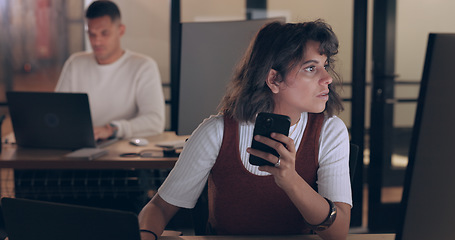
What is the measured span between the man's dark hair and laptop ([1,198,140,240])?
2.01 meters

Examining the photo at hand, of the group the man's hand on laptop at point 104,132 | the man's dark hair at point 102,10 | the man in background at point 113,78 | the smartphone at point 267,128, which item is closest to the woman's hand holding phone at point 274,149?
the smartphone at point 267,128

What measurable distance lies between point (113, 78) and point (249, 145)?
1.68 m

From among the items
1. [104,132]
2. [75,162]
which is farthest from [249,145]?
[104,132]

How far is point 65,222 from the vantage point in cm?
78

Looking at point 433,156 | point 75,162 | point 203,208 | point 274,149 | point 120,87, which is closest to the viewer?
point 433,156

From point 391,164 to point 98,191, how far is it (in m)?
1.95

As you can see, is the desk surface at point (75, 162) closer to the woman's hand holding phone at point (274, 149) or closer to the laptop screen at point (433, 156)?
the woman's hand holding phone at point (274, 149)

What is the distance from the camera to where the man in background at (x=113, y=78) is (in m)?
2.69

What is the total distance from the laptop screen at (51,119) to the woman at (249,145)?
3.01 feet

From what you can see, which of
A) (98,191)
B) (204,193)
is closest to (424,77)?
(204,193)

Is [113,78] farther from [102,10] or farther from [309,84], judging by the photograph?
[309,84]

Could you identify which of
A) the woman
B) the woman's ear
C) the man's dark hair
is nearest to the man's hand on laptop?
the man's dark hair

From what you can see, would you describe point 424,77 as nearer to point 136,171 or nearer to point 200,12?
point 136,171

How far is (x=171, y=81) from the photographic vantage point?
3531mm
